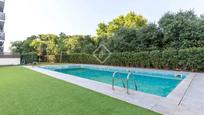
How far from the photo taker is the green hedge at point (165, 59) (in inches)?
469

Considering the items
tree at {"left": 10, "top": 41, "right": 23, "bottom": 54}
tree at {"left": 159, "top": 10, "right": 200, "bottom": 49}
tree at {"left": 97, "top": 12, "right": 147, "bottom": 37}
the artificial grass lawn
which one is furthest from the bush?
the artificial grass lawn

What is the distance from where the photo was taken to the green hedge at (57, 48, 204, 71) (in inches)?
469

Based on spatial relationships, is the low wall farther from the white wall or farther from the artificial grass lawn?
the artificial grass lawn

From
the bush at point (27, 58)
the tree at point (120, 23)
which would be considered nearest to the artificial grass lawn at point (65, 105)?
the bush at point (27, 58)

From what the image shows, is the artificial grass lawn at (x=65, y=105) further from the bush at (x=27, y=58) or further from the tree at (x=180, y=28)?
the bush at (x=27, y=58)

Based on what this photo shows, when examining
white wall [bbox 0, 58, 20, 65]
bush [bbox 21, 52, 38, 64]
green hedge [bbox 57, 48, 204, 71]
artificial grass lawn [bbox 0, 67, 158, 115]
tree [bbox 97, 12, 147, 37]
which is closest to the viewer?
artificial grass lawn [bbox 0, 67, 158, 115]

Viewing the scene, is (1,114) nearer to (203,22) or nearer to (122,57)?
(122,57)

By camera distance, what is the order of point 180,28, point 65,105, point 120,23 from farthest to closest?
point 120,23 < point 180,28 < point 65,105

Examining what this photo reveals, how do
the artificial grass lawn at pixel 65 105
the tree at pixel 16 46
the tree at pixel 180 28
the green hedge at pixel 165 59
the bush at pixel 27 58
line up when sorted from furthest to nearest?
the tree at pixel 16 46, the bush at pixel 27 58, the tree at pixel 180 28, the green hedge at pixel 165 59, the artificial grass lawn at pixel 65 105

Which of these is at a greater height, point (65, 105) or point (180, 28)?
point (180, 28)

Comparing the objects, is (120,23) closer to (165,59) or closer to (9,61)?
(165,59)

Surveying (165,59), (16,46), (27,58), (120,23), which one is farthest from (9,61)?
(165,59)

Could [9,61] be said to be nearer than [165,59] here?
No

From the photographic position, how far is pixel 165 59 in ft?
45.5
